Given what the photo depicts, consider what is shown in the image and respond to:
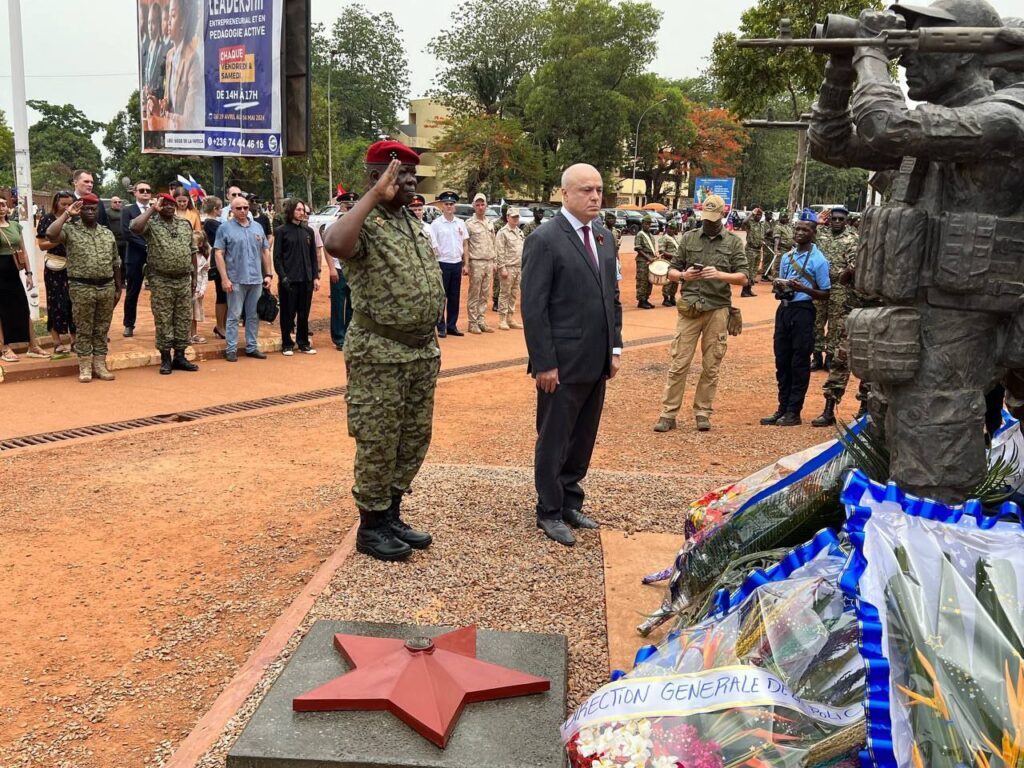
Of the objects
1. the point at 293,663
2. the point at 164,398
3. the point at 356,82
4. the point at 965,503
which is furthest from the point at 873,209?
the point at 356,82

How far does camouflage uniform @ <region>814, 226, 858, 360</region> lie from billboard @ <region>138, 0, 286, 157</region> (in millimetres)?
7246

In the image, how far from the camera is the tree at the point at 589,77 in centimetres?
4706

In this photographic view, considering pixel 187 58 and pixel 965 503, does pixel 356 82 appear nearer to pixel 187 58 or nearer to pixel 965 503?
pixel 187 58

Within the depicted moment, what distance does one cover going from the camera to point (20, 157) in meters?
10.5

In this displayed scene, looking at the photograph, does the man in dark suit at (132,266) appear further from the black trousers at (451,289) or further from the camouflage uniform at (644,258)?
the camouflage uniform at (644,258)

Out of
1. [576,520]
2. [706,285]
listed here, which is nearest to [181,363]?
[706,285]

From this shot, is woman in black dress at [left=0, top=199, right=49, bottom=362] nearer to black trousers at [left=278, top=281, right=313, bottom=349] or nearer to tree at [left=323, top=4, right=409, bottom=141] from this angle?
black trousers at [left=278, top=281, right=313, bottom=349]

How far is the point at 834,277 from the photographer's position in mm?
8828

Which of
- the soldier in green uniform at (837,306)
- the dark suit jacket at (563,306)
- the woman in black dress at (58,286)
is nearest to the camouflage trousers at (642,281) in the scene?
the soldier in green uniform at (837,306)

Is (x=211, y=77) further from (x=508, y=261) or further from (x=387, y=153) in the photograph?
(x=387, y=153)

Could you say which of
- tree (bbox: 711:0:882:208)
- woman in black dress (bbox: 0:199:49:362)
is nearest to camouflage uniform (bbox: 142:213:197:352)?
woman in black dress (bbox: 0:199:49:362)

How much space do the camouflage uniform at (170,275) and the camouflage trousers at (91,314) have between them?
0.57 metres

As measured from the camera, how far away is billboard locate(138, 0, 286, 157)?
11602mm

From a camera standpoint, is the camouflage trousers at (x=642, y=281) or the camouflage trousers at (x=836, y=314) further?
the camouflage trousers at (x=642, y=281)
